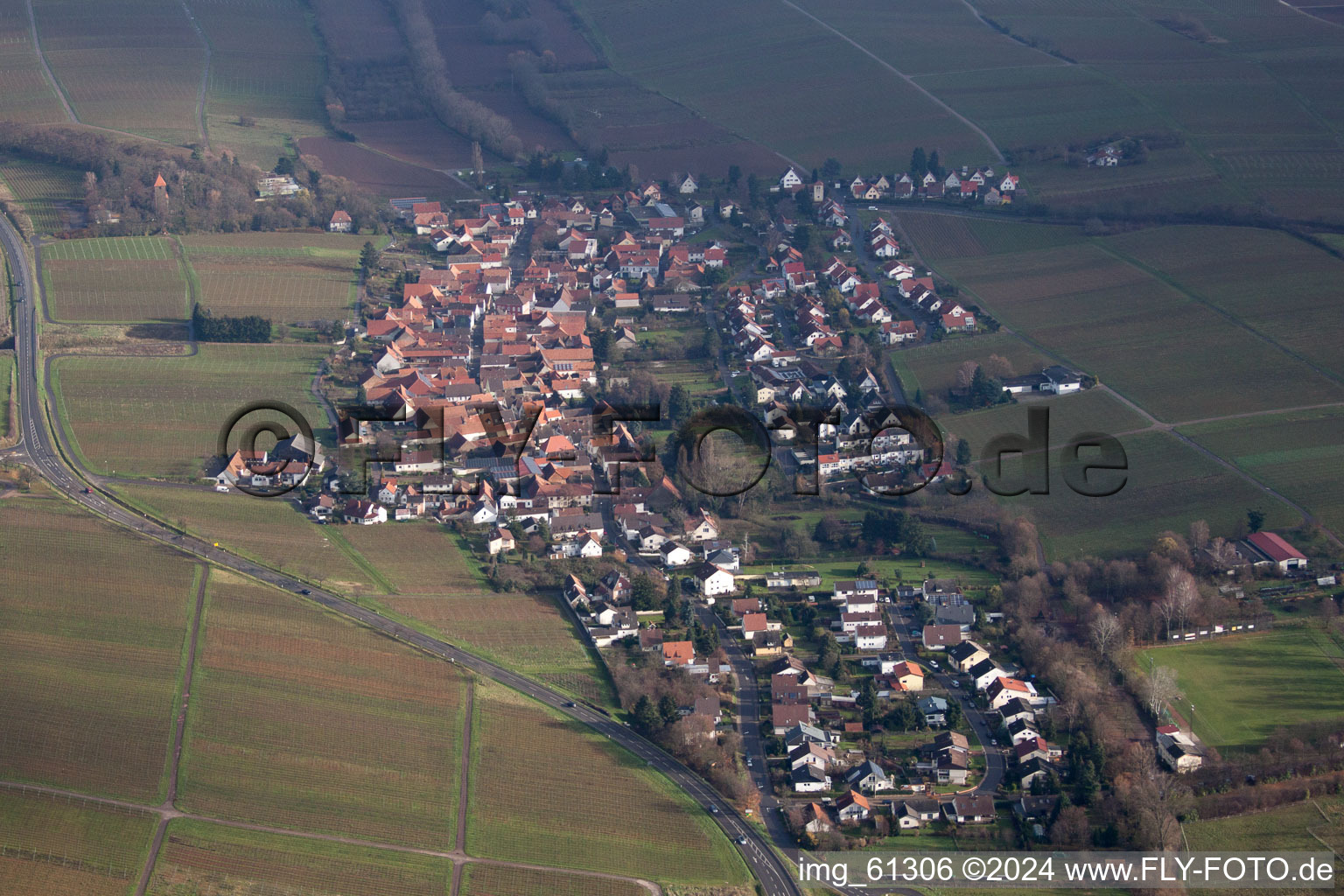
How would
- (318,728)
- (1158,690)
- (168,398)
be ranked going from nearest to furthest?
(318,728)
(1158,690)
(168,398)

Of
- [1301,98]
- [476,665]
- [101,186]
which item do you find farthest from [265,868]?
[1301,98]

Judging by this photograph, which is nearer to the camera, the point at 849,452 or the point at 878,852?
the point at 878,852

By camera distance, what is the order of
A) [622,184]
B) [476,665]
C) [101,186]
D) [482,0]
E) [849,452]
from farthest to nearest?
[482,0] → [622,184] → [101,186] → [849,452] → [476,665]

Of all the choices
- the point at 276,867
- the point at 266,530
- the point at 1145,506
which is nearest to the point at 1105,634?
the point at 1145,506

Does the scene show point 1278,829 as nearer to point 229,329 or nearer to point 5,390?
point 229,329

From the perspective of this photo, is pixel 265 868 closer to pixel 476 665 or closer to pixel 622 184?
pixel 476 665

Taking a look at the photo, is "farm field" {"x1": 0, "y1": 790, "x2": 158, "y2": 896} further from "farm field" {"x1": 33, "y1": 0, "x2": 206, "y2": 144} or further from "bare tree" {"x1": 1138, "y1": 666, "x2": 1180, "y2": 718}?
"farm field" {"x1": 33, "y1": 0, "x2": 206, "y2": 144}

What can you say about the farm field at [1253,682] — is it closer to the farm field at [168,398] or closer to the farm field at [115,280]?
the farm field at [168,398]
